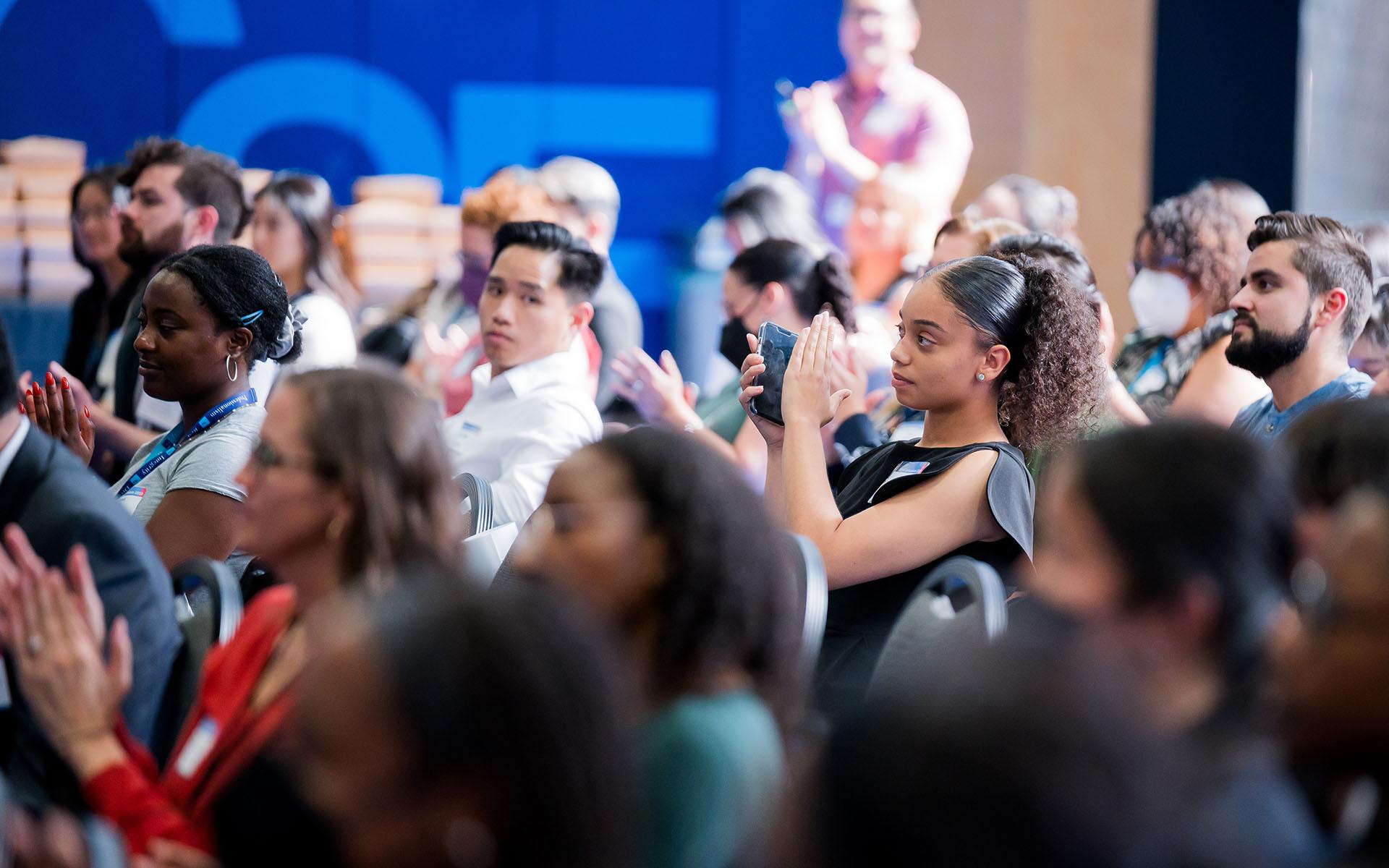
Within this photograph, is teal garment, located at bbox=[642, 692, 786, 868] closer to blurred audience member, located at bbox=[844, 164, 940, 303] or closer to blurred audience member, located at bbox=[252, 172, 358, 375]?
blurred audience member, located at bbox=[252, 172, 358, 375]

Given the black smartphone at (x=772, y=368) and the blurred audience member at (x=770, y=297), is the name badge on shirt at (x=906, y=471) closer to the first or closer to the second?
the black smartphone at (x=772, y=368)

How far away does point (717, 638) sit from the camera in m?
1.51

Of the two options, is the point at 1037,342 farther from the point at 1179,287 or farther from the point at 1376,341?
the point at 1179,287

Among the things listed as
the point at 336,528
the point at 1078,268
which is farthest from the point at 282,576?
the point at 1078,268

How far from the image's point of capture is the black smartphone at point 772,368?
2.77 meters

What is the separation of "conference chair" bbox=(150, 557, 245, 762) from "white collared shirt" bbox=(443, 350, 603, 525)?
3.36ft

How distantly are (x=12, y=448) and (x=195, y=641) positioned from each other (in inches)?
14.1

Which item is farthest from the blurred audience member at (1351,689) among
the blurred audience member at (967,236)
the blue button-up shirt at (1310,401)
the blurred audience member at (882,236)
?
the blurred audience member at (882,236)

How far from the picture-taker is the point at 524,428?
3281mm

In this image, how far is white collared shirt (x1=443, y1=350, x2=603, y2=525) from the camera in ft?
10.3

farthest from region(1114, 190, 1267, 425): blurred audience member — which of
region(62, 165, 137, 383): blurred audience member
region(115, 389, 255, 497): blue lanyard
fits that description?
region(62, 165, 137, 383): blurred audience member

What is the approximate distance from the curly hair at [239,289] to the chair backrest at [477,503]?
Result: 1.62ft

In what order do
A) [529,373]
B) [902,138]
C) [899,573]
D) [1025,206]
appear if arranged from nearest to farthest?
1. [899,573]
2. [529,373]
3. [1025,206]
4. [902,138]

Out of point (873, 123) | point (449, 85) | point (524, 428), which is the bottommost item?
point (524, 428)
